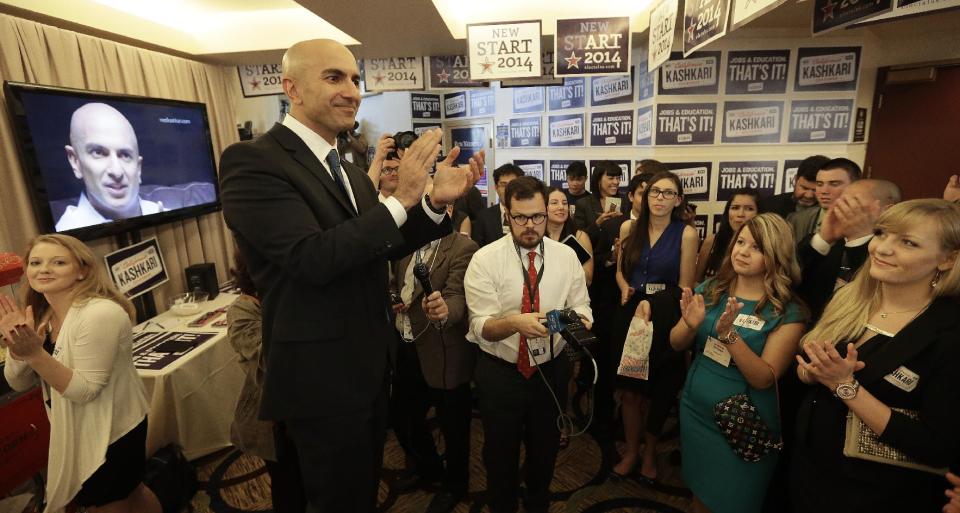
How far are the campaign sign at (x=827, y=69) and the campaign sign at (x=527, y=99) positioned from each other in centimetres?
287

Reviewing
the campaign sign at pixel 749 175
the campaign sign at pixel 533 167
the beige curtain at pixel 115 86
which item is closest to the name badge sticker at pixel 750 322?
the campaign sign at pixel 749 175

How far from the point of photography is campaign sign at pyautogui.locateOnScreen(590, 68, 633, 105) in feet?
15.7

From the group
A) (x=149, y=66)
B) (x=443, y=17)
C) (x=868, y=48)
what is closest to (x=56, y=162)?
(x=149, y=66)

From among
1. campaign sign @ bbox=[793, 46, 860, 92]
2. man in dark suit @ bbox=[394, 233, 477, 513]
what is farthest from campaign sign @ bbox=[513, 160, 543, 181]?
man in dark suit @ bbox=[394, 233, 477, 513]

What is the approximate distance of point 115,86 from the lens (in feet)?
11.7

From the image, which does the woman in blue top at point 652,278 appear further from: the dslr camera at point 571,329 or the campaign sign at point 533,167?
the campaign sign at point 533,167

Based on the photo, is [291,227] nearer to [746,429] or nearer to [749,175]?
[746,429]

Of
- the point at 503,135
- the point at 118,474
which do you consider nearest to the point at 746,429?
the point at 118,474

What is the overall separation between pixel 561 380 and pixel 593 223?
211 cm

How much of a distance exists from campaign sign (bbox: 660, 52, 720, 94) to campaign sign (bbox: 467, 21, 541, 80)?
4.83 ft

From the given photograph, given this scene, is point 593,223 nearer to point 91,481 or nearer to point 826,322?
point 826,322

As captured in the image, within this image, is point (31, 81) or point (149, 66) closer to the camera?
point (31, 81)

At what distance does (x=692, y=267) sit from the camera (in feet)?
8.57

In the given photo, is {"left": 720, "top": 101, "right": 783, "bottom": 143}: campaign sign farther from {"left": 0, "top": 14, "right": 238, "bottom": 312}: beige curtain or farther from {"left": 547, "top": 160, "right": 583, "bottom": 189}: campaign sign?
{"left": 0, "top": 14, "right": 238, "bottom": 312}: beige curtain
